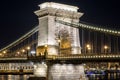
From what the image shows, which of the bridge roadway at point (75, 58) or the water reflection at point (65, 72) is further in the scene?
the water reflection at point (65, 72)

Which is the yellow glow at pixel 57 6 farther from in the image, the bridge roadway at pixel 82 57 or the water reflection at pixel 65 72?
the water reflection at pixel 65 72

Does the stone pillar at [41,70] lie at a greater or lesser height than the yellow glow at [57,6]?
lesser

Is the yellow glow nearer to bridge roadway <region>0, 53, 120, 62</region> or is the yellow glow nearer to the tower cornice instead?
the tower cornice

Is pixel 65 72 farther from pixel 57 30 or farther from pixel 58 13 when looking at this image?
pixel 58 13

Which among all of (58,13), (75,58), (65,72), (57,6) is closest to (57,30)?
(58,13)

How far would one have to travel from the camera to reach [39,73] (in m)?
50.9

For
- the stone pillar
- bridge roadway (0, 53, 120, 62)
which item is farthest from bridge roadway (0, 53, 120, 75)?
the stone pillar

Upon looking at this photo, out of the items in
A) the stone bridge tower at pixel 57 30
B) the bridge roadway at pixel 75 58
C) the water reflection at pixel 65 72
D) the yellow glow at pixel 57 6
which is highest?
the yellow glow at pixel 57 6

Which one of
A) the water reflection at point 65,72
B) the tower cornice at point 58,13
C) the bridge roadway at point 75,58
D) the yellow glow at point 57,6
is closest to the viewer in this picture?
the bridge roadway at point 75,58

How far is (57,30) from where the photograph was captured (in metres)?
53.4

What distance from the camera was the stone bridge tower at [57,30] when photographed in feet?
172

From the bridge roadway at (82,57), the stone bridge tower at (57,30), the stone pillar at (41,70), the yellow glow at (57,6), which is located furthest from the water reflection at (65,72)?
the yellow glow at (57,6)

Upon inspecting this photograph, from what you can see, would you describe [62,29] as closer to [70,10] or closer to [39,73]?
[70,10]

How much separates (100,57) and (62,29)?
11603 millimetres
